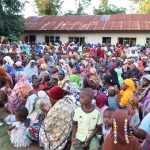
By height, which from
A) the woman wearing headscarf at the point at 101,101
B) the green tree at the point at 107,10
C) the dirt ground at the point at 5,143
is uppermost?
the green tree at the point at 107,10

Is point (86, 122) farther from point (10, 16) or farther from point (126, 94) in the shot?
point (10, 16)

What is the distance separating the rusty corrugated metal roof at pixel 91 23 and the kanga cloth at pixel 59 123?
22.6 metres

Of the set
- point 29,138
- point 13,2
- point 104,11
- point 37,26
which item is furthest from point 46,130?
point 104,11

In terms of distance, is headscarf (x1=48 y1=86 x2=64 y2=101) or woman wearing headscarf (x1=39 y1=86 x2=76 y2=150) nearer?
woman wearing headscarf (x1=39 y1=86 x2=76 y2=150)

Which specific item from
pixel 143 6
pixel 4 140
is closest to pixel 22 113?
pixel 4 140

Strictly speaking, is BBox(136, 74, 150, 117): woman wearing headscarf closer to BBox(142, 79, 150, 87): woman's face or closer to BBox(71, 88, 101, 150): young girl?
BBox(142, 79, 150, 87): woman's face

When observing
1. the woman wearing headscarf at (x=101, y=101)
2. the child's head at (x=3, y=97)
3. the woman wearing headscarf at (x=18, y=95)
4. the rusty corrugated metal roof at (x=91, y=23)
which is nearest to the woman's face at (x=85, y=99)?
the woman wearing headscarf at (x=101, y=101)

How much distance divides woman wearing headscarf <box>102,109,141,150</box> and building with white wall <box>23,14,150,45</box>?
24422mm

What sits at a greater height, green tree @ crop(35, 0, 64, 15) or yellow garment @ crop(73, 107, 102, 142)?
green tree @ crop(35, 0, 64, 15)

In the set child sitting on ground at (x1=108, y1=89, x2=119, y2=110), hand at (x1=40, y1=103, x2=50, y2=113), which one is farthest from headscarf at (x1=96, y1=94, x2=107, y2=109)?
hand at (x1=40, y1=103, x2=50, y2=113)

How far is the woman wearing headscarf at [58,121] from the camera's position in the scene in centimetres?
508

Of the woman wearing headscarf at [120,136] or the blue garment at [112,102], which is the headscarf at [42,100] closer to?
the blue garment at [112,102]

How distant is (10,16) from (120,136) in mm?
25244

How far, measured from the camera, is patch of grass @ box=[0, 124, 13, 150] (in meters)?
5.74
